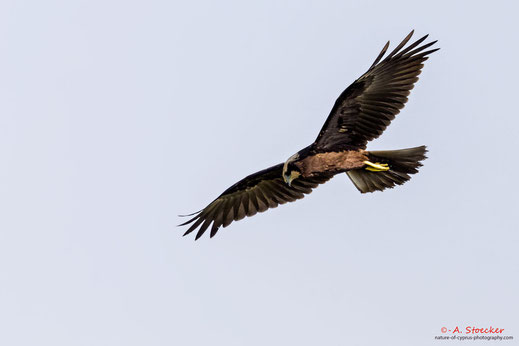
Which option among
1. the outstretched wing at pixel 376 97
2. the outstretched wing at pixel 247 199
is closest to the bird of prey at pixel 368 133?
the outstretched wing at pixel 376 97

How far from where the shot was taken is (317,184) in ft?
51.7

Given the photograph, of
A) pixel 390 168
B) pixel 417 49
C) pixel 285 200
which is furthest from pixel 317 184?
pixel 417 49

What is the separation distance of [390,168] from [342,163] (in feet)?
2.58

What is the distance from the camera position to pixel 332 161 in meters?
14.6

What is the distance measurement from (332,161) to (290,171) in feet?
2.46

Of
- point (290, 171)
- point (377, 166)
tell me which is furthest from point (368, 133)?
point (290, 171)

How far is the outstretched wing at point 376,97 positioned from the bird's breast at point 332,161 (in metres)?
0.24

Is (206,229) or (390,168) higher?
(206,229)

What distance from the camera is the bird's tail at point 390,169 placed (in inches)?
562

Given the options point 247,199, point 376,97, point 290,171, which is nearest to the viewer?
point 376,97

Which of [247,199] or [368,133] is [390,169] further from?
[247,199]

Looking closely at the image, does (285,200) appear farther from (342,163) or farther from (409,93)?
(409,93)

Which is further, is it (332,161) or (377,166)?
(332,161)

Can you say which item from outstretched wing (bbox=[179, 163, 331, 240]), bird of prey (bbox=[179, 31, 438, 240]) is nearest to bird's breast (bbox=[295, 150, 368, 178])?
bird of prey (bbox=[179, 31, 438, 240])
